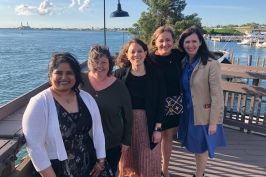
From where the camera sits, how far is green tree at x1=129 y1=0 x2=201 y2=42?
1205cm

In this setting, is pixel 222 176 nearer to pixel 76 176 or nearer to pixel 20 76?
pixel 76 176

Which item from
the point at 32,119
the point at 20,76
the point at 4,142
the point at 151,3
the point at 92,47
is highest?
the point at 151,3

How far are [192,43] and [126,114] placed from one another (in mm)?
982

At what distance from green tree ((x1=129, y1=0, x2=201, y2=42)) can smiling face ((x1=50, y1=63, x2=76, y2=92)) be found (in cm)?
994

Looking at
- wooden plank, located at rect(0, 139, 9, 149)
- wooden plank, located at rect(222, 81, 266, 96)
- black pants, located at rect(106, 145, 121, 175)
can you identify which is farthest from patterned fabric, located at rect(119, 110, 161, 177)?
wooden plank, located at rect(222, 81, 266, 96)

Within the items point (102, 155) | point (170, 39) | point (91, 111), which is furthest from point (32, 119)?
→ point (170, 39)

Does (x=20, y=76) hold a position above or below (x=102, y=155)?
below

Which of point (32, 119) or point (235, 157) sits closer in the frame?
point (32, 119)

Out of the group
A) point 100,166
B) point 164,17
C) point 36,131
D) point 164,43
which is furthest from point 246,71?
point 164,17

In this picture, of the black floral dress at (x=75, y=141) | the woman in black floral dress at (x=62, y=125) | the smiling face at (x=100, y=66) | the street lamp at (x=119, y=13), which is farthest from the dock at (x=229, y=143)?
the street lamp at (x=119, y=13)

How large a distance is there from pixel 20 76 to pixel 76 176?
73.5 ft

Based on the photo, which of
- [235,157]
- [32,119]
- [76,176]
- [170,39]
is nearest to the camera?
[32,119]

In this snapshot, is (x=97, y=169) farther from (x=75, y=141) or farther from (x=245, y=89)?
(x=245, y=89)

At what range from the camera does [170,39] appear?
3.16 meters
